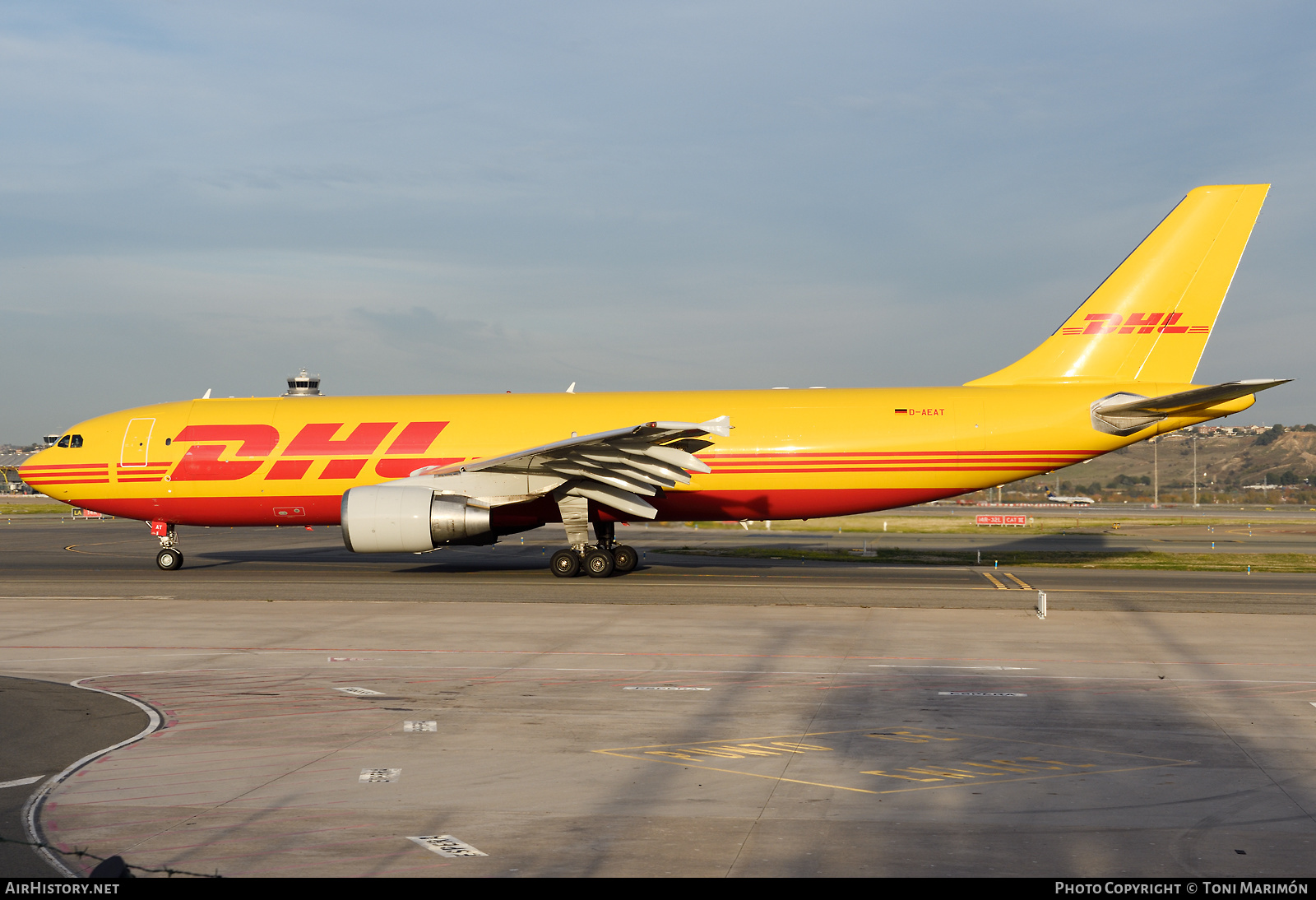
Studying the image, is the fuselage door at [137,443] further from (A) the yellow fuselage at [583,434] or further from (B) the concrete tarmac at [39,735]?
(B) the concrete tarmac at [39,735]

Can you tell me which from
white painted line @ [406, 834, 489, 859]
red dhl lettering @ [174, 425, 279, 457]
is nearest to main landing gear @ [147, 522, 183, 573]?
red dhl lettering @ [174, 425, 279, 457]

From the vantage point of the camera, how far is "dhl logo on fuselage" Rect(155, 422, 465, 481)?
25.4m

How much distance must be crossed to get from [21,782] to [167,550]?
21.0m

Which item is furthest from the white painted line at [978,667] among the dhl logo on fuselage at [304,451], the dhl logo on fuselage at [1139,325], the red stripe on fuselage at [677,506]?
the dhl logo on fuselage at [304,451]

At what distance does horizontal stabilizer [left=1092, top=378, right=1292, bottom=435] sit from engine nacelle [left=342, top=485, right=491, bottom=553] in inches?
602

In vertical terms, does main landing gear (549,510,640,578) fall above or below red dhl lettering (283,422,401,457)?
below

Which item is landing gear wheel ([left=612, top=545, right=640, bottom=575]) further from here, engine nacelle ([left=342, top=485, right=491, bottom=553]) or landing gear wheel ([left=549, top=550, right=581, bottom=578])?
engine nacelle ([left=342, top=485, right=491, bottom=553])

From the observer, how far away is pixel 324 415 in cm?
2638

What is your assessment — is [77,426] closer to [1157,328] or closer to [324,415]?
[324,415]

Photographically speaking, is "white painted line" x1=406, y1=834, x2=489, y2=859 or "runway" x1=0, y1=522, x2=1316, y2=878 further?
"runway" x1=0, y1=522, x2=1316, y2=878

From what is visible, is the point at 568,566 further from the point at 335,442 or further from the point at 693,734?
the point at 693,734

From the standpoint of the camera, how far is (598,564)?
23.6m

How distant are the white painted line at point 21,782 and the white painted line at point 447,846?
11.9 feet

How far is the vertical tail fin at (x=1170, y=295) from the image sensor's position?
2406 centimetres
